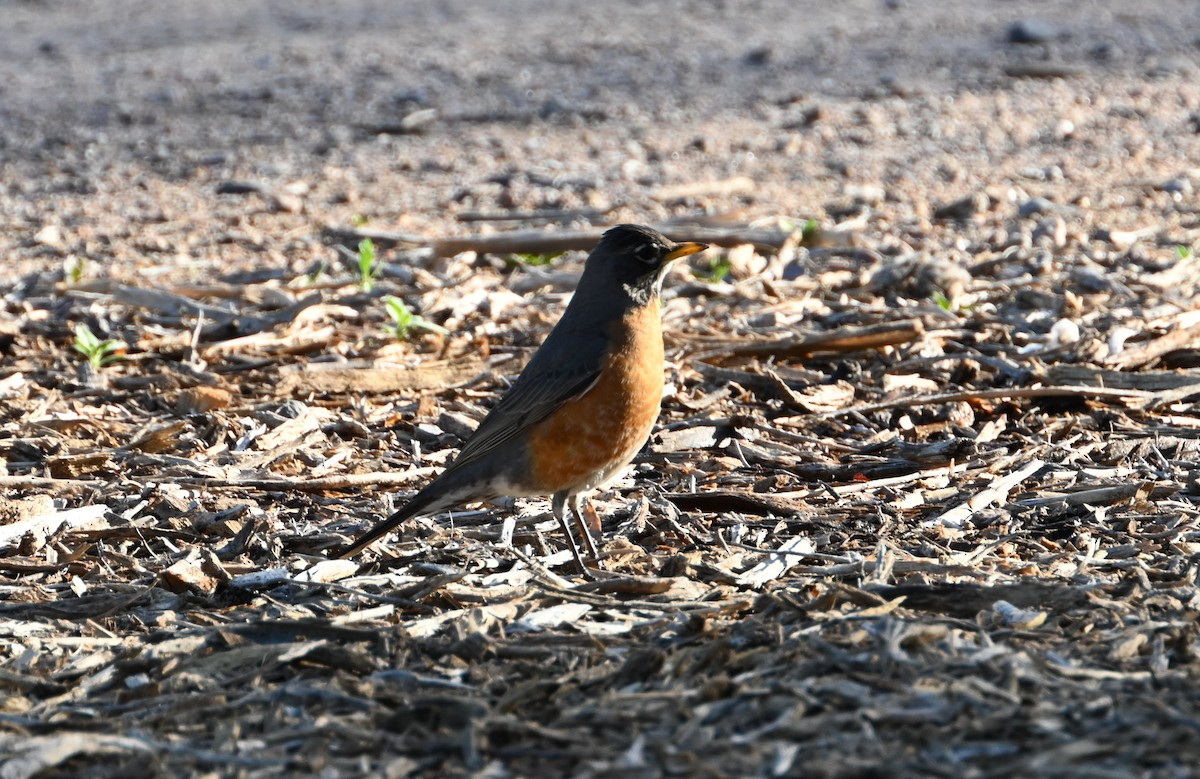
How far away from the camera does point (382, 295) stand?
322 inches

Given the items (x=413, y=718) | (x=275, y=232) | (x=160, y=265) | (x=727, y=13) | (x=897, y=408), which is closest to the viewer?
(x=413, y=718)

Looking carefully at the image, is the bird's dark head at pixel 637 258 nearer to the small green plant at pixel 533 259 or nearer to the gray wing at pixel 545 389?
the gray wing at pixel 545 389

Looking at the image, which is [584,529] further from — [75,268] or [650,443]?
[75,268]

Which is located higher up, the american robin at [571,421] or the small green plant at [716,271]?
the american robin at [571,421]

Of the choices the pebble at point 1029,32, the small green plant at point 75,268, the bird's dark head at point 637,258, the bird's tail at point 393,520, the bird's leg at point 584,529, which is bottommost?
the bird's leg at point 584,529

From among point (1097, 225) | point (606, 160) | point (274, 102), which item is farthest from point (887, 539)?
point (274, 102)

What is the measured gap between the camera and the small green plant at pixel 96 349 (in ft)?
22.9

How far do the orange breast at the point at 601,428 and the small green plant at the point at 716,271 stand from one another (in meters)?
3.03

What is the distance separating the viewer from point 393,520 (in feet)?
15.9

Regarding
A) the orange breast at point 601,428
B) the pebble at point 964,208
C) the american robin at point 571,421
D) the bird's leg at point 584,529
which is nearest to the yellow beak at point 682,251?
the american robin at point 571,421

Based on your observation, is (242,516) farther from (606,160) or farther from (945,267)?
(606,160)

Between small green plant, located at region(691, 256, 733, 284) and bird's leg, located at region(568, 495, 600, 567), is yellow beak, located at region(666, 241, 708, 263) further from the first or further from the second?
small green plant, located at region(691, 256, 733, 284)

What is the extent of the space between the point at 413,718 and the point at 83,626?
52.8 inches

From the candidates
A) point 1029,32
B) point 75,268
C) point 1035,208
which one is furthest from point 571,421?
point 1029,32
